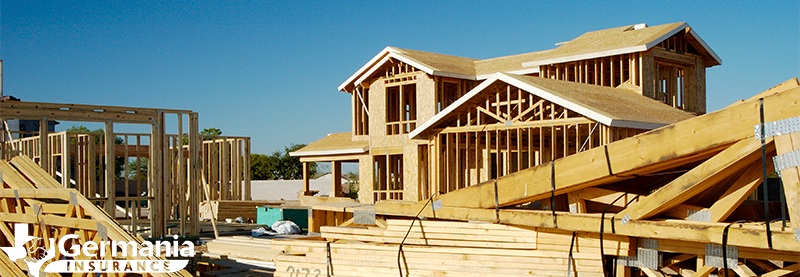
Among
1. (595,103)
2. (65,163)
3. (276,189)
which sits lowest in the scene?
(276,189)

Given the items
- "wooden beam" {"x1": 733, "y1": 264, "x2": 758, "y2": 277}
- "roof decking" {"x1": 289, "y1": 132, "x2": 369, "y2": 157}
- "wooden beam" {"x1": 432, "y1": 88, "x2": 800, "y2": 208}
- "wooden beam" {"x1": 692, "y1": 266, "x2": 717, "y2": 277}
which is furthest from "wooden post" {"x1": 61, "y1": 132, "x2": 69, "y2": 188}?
"wooden beam" {"x1": 733, "y1": 264, "x2": 758, "y2": 277}

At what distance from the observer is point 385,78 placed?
25109 mm

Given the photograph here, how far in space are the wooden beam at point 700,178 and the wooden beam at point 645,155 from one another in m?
0.13

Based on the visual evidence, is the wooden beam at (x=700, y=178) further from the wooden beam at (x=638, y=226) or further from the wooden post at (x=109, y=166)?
the wooden post at (x=109, y=166)

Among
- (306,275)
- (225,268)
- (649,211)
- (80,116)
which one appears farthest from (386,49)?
(649,211)

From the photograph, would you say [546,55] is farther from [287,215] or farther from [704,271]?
[704,271]

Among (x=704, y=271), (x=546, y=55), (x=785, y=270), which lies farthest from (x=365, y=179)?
(x=785, y=270)

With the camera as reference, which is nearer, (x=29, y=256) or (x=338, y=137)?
(x=29, y=256)

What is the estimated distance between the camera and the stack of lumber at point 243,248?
15.7 m

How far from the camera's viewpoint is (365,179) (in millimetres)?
25359

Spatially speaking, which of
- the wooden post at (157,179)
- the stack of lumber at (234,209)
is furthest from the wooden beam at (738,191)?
the stack of lumber at (234,209)

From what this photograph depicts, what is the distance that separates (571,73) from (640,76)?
2.50m

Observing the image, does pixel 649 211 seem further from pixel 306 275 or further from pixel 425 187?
pixel 425 187

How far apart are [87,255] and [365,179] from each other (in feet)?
54.0
